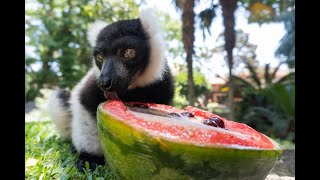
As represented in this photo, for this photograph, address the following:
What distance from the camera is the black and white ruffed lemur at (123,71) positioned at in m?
2.53

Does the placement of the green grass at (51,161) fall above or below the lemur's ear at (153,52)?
below

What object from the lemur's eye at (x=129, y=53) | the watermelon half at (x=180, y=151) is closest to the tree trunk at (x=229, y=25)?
the lemur's eye at (x=129, y=53)

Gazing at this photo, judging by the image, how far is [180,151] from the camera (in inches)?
55.7

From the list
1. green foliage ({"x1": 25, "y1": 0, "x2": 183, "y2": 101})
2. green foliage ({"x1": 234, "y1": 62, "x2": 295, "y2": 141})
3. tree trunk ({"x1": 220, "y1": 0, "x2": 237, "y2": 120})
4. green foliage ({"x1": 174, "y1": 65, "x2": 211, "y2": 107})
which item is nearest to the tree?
green foliage ({"x1": 234, "y1": 62, "x2": 295, "y2": 141})

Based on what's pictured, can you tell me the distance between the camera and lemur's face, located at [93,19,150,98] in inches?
92.0

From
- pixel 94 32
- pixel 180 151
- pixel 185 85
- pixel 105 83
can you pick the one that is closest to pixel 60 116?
pixel 94 32

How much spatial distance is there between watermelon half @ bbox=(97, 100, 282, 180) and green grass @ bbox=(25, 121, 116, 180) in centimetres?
83

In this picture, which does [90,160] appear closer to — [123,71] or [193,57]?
[123,71]

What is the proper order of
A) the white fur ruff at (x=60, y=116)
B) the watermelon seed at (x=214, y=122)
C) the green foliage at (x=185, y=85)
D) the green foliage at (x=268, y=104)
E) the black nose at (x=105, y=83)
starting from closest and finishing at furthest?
the watermelon seed at (x=214, y=122), the black nose at (x=105, y=83), the white fur ruff at (x=60, y=116), the green foliage at (x=185, y=85), the green foliage at (x=268, y=104)

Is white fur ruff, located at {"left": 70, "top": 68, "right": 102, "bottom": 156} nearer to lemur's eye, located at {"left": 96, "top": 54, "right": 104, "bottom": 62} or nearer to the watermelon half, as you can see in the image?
lemur's eye, located at {"left": 96, "top": 54, "right": 104, "bottom": 62}

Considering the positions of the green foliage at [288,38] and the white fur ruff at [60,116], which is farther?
the green foliage at [288,38]

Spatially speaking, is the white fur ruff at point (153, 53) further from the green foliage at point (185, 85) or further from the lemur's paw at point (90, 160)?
the green foliage at point (185, 85)

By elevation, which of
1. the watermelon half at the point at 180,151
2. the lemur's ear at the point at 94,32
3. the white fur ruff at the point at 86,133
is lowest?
the white fur ruff at the point at 86,133
